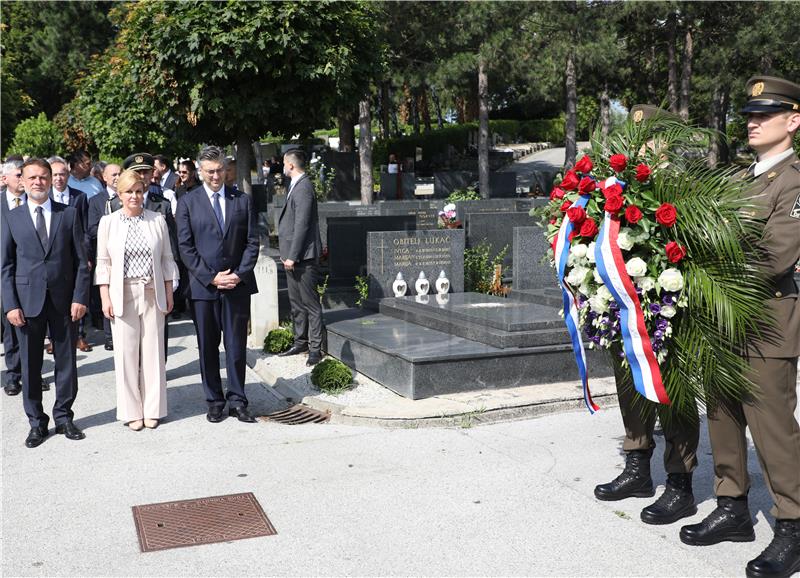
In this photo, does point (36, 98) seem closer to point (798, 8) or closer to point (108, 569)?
point (798, 8)

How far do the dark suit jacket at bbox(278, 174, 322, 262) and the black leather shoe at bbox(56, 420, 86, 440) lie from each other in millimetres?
2906

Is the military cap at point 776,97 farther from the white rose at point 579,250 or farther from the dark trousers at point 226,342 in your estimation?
the dark trousers at point 226,342

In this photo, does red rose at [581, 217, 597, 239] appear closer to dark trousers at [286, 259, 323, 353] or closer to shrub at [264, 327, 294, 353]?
dark trousers at [286, 259, 323, 353]

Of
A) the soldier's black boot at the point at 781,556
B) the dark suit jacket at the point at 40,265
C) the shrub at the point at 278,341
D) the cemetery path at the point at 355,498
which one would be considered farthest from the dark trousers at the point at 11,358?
the soldier's black boot at the point at 781,556

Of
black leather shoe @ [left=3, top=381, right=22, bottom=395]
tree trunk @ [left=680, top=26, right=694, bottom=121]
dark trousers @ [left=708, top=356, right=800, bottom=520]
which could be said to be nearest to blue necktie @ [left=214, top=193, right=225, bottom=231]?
black leather shoe @ [left=3, top=381, right=22, bottom=395]

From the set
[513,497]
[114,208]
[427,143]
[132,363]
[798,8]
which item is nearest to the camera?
[513,497]

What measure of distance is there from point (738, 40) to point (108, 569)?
104 feet

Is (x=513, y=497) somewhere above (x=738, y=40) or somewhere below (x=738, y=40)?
below

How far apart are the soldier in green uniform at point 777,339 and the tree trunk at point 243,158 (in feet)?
27.6

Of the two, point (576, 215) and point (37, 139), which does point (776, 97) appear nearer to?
point (576, 215)

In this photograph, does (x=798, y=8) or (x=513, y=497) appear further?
(x=798, y=8)

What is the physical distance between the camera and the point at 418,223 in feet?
49.7

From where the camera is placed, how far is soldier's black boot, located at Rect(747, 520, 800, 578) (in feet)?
13.7

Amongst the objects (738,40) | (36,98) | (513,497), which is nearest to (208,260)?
(513,497)
